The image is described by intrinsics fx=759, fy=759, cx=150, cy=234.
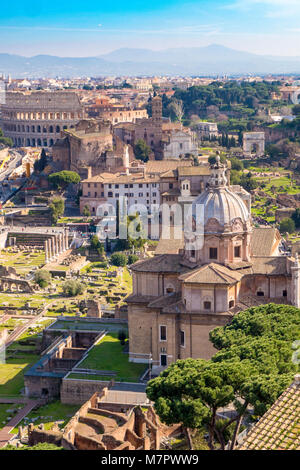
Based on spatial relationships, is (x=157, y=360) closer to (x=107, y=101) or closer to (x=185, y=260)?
(x=185, y=260)

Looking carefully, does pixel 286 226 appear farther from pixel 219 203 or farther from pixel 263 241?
pixel 219 203

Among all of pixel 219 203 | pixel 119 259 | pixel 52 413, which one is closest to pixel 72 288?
pixel 119 259

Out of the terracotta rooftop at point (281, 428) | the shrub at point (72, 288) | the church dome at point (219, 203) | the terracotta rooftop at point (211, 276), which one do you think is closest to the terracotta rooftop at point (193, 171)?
the shrub at point (72, 288)

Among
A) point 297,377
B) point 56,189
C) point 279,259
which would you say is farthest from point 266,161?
point 297,377

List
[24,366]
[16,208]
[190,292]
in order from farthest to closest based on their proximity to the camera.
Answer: [16,208]
[24,366]
[190,292]

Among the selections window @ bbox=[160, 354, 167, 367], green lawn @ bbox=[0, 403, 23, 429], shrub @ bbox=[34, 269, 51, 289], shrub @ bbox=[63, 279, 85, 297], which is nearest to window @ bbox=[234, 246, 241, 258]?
window @ bbox=[160, 354, 167, 367]
